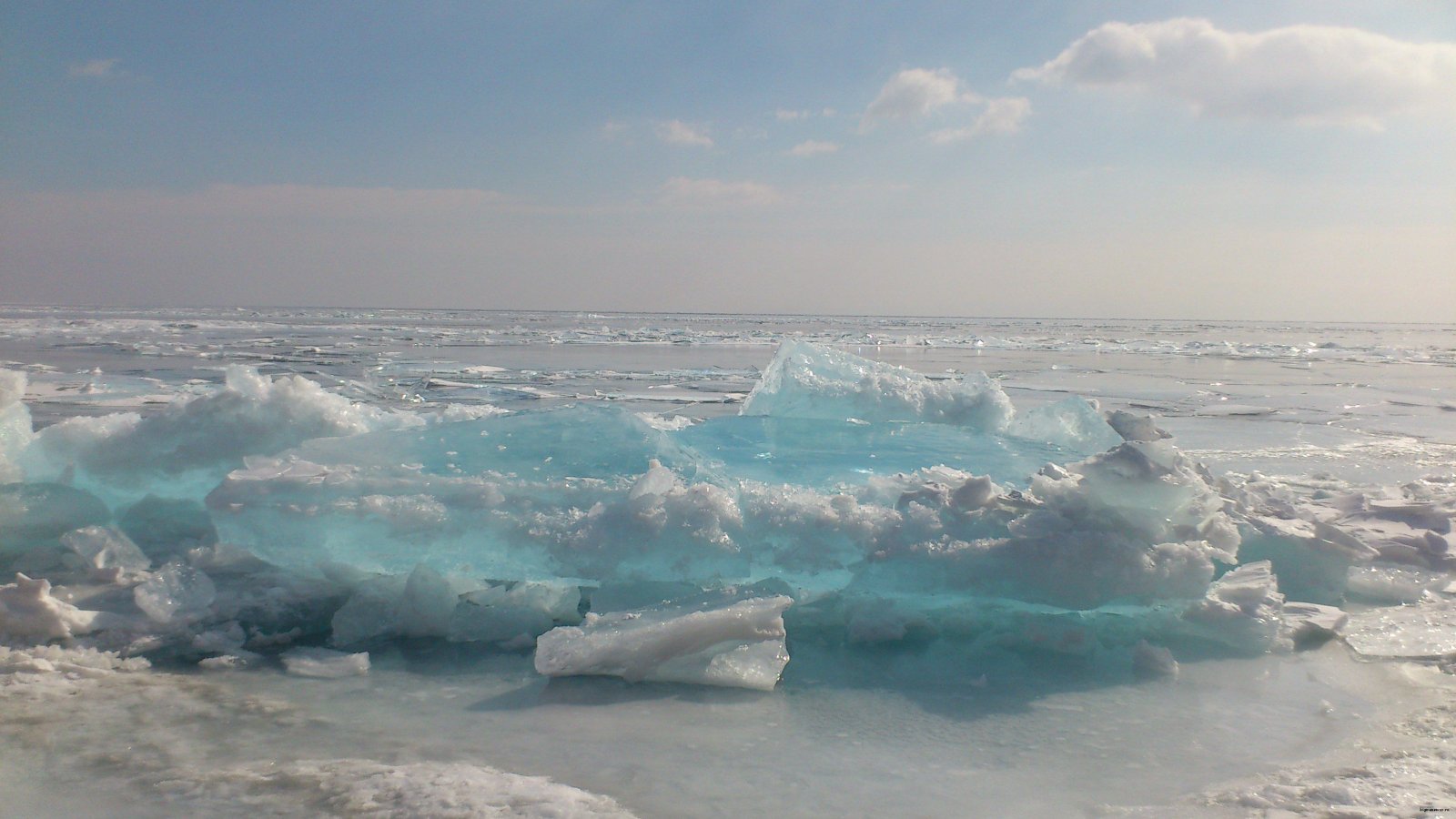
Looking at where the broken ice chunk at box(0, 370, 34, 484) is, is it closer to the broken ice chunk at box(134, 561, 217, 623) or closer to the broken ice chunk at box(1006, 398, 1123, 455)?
the broken ice chunk at box(134, 561, 217, 623)

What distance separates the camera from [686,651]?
9.53ft

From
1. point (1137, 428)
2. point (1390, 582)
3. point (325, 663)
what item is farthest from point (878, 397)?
point (325, 663)

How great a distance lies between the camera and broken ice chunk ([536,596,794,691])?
9.44 feet

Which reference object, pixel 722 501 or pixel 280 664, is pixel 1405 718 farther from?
pixel 280 664

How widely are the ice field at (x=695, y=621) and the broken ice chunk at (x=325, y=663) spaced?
10 millimetres

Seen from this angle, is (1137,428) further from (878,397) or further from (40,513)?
(40,513)

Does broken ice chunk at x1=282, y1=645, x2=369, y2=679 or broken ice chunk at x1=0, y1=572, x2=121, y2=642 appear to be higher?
broken ice chunk at x1=0, y1=572, x2=121, y2=642

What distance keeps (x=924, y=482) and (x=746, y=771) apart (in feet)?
7.19

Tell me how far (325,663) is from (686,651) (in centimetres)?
118

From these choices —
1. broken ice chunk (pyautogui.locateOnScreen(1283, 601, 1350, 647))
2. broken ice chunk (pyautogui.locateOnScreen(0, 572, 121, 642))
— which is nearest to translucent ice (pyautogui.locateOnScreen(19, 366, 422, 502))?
broken ice chunk (pyautogui.locateOnScreen(0, 572, 121, 642))

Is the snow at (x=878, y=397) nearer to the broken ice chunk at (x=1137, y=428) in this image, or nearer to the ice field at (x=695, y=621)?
the ice field at (x=695, y=621)

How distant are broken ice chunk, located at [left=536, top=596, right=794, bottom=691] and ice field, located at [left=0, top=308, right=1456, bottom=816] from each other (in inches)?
0.4

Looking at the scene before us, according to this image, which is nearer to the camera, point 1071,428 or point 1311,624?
point 1311,624

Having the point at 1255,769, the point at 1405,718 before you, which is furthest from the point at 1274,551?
the point at 1255,769
